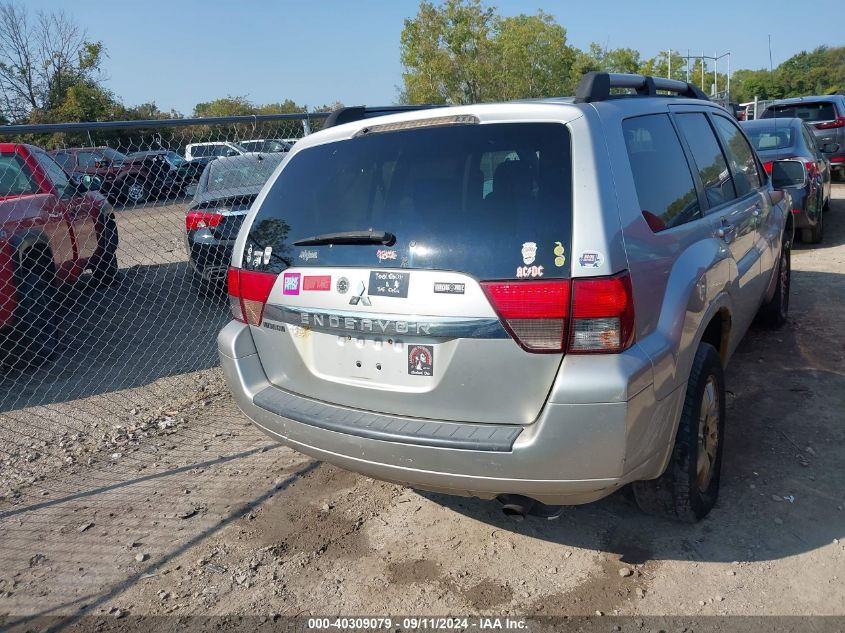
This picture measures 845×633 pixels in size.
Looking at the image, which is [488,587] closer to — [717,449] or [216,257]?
[717,449]

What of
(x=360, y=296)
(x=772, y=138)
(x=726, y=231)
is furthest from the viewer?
(x=772, y=138)

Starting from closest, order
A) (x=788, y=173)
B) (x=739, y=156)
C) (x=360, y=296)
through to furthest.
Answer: (x=360, y=296) → (x=739, y=156) → (x=788, y=173)

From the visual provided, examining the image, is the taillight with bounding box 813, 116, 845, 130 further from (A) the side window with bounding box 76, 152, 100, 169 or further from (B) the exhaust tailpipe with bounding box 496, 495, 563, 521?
(B) the exhaust tailpipe with bounding box 496, 495, 563, 521

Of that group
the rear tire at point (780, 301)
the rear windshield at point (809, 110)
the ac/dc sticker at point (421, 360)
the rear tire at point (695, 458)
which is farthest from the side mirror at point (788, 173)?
the rear windshield at point (809, 110)

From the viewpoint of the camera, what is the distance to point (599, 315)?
244 cm

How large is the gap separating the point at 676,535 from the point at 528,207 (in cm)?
175

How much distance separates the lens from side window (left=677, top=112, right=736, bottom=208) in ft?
12.1

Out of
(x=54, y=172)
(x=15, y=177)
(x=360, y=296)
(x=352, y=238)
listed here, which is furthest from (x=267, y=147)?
(x=360, y=296)

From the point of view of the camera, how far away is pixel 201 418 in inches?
197

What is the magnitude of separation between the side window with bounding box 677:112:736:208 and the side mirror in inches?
45.4

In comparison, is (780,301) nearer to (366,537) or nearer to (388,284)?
(366,537)

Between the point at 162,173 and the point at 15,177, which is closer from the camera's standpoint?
the point at 15,177

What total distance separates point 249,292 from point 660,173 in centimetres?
196

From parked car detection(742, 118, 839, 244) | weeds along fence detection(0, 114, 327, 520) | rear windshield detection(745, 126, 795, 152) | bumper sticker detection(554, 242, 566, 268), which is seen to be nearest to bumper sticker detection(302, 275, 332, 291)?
bumper sticker detection(554, 242, 566, 268)
